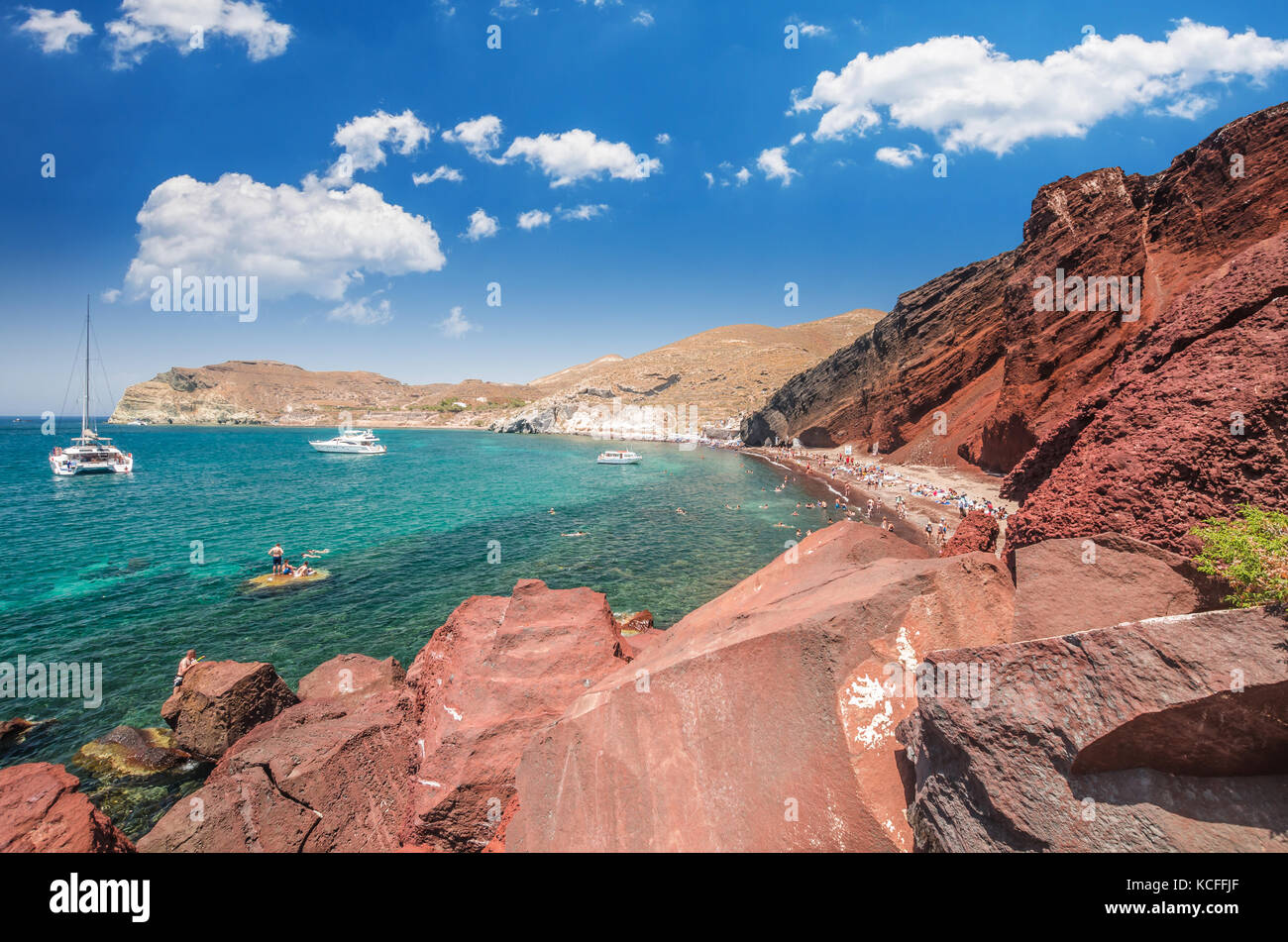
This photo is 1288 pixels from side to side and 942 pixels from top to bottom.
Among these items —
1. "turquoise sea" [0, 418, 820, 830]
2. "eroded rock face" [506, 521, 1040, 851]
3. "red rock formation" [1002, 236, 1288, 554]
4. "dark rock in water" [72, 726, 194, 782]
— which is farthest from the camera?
"turquoise sea" [0, 418, 820, 830]

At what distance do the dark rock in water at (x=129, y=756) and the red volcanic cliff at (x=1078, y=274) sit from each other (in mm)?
23532

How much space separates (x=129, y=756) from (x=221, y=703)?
2731 mm

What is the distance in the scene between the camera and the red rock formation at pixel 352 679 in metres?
11.8

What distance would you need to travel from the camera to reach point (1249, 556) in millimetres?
4000

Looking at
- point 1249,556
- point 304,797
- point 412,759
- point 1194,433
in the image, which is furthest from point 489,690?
point 1194,433

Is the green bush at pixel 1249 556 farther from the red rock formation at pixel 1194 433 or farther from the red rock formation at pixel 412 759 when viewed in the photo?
the red rock formation at pixel 412 759

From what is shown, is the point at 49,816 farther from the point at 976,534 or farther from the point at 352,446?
the point at 352,446

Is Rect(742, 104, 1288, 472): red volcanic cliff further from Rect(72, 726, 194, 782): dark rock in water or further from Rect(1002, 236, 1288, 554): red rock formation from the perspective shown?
Rect(72, 726, 194, 782): dark rock in water

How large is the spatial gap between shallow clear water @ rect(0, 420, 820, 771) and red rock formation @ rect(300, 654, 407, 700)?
9.31ft

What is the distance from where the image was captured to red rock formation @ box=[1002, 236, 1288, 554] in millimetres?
5293

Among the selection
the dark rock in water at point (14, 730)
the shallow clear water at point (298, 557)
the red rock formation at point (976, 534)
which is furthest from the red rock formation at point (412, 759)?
the dark rock in water at point (14, 730)

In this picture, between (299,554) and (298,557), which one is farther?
(299,554)

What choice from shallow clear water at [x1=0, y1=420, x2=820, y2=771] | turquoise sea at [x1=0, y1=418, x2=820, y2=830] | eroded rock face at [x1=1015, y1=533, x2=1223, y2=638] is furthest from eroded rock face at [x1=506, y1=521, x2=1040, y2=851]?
turquoise sea at [x1=0, y1=418, x2=820, y2=830]
